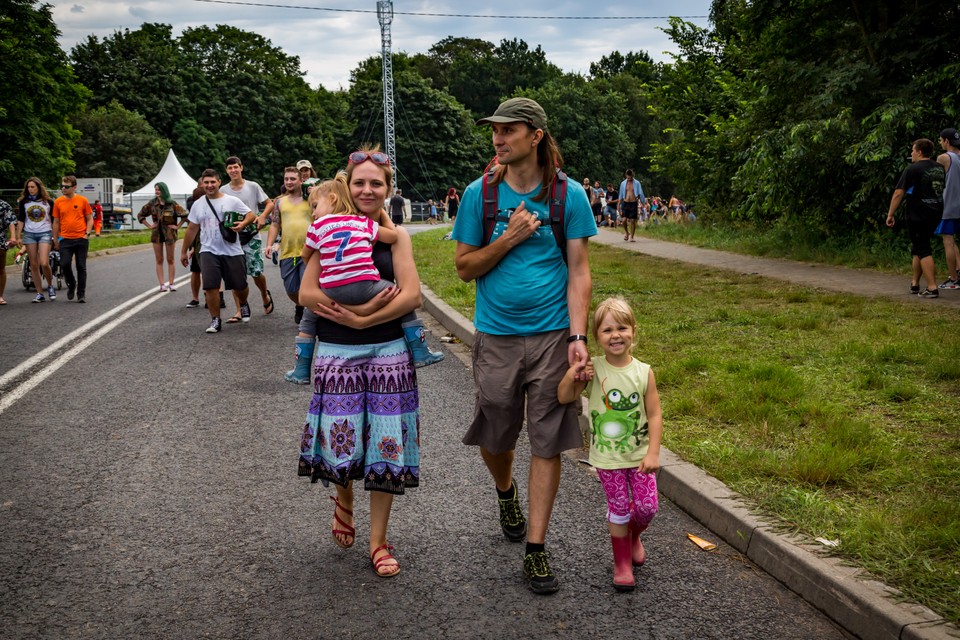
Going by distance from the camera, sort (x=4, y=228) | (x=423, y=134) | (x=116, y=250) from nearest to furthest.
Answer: (x=4, y=228) → (x=116, y=250) → (x=423, y=134)

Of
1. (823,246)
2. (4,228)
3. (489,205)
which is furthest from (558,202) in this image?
(823,246)

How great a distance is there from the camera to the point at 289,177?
10109 mm

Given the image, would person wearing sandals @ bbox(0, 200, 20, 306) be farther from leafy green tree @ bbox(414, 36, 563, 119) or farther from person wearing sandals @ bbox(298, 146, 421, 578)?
leafy green tree @ bbox(414, 36, 563, 119)

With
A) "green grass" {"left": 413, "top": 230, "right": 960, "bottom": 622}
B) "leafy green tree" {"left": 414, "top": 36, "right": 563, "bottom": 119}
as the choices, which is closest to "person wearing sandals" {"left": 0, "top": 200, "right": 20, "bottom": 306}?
"green grass" {"left": 413, "top": 230, "right": 960, "bottom": 622}

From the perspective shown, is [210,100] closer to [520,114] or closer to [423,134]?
[423,134]

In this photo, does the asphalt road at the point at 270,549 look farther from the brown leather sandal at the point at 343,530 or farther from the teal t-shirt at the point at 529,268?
the teal t-shirt at the point at 529,268

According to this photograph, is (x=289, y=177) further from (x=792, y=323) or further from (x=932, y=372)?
(x=932, y=372)

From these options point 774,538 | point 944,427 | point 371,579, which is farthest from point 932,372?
point 371,579

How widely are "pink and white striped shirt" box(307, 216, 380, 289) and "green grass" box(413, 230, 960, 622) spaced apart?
2.11 meters

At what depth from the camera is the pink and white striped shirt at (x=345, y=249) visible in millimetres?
3848

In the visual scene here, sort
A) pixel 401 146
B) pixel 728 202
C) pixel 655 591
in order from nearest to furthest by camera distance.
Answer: pixel 655 591 → pixel 728 202 → pixel 401 146

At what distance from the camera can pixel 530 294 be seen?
384 cm

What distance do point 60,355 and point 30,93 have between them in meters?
37.8

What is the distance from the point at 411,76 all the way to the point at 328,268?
246 ft
